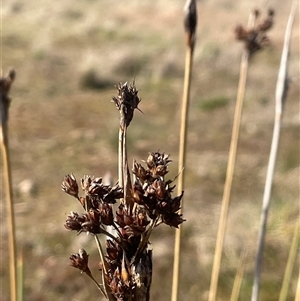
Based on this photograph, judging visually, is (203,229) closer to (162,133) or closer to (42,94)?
(162,133)

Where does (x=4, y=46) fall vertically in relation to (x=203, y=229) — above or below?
above

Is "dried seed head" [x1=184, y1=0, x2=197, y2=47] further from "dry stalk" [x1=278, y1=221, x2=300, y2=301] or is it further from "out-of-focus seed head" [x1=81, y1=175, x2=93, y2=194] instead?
"dry stalk" [x1=278, y1=221, x2=300, y2=301]

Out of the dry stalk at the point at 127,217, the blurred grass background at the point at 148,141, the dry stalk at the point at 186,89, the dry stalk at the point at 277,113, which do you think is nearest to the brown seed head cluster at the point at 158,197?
the dry stalk at the point at 127,217

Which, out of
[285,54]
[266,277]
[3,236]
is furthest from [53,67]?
[285,54]

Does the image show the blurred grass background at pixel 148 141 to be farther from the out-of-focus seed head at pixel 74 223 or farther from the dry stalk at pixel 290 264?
the out-of-focus seed head at pixel 74 223

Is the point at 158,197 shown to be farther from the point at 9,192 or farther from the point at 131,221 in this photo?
the point at 9,192
